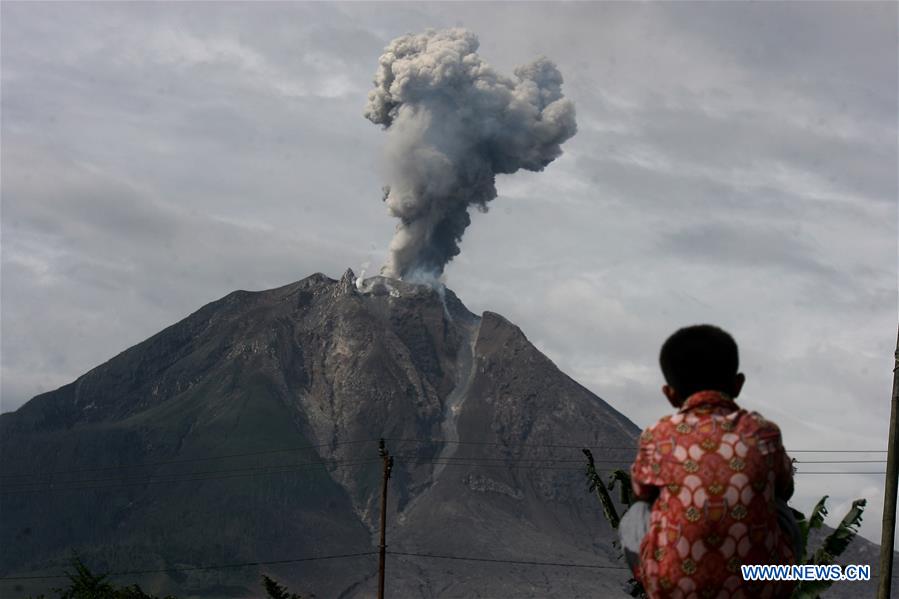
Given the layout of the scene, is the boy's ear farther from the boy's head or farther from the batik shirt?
the batik shirt

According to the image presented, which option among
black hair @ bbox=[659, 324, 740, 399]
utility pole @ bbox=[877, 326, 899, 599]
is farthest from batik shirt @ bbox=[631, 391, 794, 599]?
utility pole @ bbox=[877, 326, 899, 599]

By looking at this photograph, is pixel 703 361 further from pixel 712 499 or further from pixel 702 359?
pixel 712 499

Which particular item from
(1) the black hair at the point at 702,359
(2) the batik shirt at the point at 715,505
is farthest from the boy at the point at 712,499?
(1) the black hair at the point at 702,359

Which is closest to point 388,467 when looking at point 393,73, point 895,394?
point 895,394

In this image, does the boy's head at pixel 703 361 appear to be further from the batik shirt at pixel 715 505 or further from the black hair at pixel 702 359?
the batik shirt at pixel 715 505

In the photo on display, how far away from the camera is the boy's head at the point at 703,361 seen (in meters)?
5.77

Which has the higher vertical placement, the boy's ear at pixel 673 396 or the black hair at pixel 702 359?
the black hair at pixel 702 359

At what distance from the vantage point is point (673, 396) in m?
5.88

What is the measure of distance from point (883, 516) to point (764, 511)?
709 inches

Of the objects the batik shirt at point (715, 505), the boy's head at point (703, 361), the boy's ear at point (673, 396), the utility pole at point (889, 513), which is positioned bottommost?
the batik shirt at point (715, 505)

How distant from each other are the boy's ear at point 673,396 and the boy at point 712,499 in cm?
26

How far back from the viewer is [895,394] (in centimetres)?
2283

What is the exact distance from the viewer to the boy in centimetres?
530

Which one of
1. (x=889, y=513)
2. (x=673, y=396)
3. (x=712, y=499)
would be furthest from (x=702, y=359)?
(x=889, y=513)
